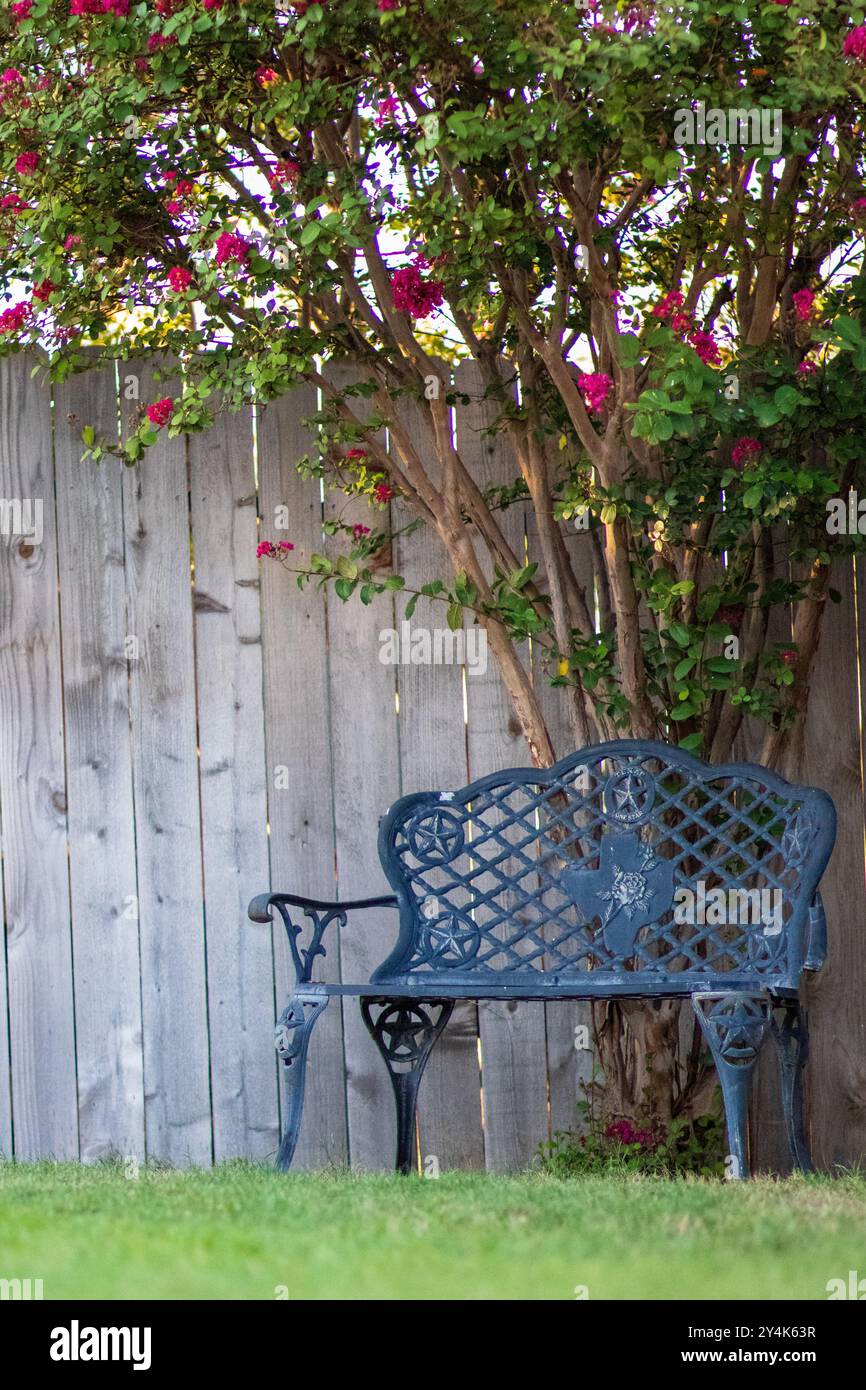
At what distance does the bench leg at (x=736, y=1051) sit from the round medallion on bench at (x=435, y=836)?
92 cm

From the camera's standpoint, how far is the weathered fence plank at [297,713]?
4.12 metres

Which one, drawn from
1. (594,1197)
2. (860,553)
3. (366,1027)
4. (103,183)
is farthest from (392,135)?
(594,1197)

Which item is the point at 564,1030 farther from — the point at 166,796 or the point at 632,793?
the point at 166,796

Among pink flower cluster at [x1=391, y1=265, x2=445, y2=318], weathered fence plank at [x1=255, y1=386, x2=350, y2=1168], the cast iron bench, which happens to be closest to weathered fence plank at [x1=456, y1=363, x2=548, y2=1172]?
the cast iron bench

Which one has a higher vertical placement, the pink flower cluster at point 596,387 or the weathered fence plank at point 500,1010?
the pink flower cluster at point 596,387

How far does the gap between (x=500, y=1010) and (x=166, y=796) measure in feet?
3.57

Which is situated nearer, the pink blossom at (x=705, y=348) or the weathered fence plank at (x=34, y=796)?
the pink blossom at (x=705, y=348)

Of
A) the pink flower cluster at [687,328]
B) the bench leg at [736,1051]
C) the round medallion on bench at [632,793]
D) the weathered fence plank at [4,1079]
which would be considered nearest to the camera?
the bench leg at [736,1051]

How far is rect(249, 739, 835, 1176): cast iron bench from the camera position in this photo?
3500 millimetres

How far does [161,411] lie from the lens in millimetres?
3744

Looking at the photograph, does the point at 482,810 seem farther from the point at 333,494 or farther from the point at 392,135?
the point at 392,135

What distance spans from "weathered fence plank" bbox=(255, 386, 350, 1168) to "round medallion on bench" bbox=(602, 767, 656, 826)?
32.7 inches

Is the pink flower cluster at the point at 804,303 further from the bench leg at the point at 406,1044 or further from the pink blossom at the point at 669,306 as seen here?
the bench leg at the point at 406,1044

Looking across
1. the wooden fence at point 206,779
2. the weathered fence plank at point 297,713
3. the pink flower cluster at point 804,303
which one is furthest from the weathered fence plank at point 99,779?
the pink flower cluster at point 804,303
